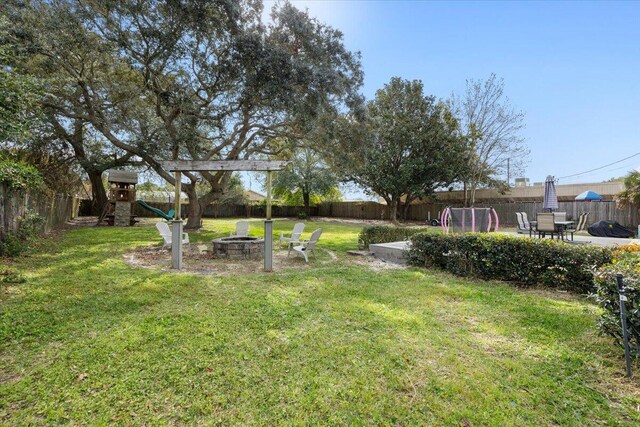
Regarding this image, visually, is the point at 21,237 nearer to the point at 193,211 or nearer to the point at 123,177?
the point at 193,211

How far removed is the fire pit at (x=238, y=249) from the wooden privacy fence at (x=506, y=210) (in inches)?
645

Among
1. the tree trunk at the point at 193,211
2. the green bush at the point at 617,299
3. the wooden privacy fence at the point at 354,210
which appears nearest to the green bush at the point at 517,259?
the green bush at the point at 617,299

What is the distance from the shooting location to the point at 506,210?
66.7ft

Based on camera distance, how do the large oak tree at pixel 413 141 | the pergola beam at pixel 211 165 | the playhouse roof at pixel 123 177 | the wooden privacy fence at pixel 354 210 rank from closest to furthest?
1. the pergola beam at pixel 211 165
2. the playhouse roof at pixel 123 177
3. the large oak tree at pixel 413 141
4. the wooden privacy fence at pixel 354 210

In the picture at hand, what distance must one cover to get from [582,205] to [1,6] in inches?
967

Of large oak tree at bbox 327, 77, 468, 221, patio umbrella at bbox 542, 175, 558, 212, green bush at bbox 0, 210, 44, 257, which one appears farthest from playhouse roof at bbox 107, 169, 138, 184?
patio umbrella at bbox 542, 175, 558, 212

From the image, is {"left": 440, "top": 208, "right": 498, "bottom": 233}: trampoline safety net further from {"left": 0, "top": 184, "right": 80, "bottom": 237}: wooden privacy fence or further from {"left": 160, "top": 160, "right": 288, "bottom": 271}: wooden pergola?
{"left": 0, "top": 184, "right": 80, "bottom": 237}: wooden privacy fence

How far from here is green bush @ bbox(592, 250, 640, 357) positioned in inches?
105

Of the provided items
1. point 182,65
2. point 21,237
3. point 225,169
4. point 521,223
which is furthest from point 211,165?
point 521,223

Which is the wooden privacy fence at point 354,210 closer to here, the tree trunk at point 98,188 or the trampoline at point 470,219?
the trampoline at point 470,219

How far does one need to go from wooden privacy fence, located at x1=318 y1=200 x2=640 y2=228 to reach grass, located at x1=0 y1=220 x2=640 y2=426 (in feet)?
44.8

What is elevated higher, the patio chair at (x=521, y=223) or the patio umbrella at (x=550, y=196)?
the patio umbrella at (x=550, y=196)

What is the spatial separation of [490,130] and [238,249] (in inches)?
793

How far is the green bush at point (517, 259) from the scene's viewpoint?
196 inches
